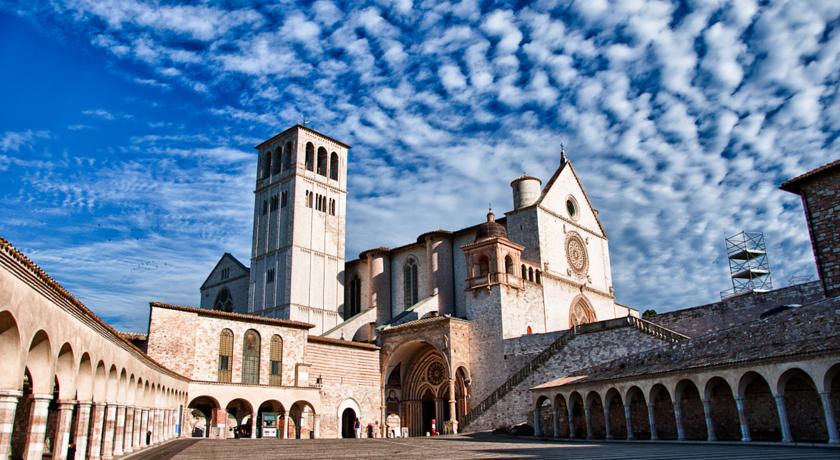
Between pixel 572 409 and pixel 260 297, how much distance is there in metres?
32.1

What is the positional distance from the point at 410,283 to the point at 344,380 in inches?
490

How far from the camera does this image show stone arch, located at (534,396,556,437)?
29750mm

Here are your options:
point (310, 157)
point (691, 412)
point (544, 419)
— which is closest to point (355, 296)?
point (310, 157)

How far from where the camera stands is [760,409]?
20750mm

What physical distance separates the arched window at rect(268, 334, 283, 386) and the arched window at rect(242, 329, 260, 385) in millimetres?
809

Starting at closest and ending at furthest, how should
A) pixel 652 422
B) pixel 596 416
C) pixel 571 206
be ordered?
pixel 652 422, pixel 596 416, pixel 571 206

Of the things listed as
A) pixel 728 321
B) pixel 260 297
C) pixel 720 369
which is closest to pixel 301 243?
pixel 260 297

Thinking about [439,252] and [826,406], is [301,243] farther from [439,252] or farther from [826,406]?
[826,406]

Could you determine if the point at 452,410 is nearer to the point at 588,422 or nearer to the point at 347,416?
the point at 347,416

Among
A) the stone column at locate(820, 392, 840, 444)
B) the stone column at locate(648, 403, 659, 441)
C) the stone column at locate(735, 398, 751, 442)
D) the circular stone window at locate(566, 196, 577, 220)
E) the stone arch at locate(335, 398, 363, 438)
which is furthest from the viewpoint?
the circular stone window at locate(566, 196, 577, 220)

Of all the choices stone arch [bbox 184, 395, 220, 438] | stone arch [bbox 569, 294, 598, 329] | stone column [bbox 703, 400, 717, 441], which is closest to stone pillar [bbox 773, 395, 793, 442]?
stone column [bbox 703, 400, 717, 441]

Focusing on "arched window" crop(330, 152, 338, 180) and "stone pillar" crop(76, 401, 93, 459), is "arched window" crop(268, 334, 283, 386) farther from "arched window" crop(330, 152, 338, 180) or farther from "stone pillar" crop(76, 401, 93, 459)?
"arched window" crop(330, 152, 338, 180)

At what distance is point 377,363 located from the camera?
129 ft

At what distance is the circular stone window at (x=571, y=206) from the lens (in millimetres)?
44828
